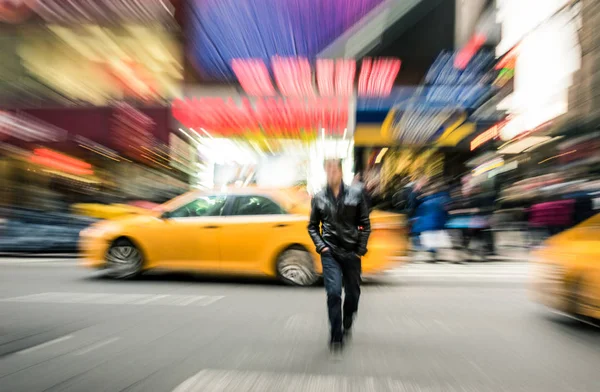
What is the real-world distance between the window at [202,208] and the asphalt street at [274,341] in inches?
44.7

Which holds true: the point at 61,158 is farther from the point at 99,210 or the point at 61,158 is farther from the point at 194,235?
the point at 194,235

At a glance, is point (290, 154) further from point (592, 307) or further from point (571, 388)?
point (571, 388)

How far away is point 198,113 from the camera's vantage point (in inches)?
767

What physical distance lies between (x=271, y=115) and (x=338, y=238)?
15924 mm

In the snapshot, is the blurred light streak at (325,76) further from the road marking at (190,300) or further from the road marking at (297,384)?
the road marking at (297,384)

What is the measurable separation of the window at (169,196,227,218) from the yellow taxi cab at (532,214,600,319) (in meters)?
4.54

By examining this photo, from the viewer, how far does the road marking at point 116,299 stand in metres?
6.19

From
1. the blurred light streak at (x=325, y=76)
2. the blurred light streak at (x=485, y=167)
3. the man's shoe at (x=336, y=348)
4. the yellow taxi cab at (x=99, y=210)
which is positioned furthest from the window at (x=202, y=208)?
the blurred light streak at (x=485, y=167)

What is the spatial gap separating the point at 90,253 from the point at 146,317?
3432 mm

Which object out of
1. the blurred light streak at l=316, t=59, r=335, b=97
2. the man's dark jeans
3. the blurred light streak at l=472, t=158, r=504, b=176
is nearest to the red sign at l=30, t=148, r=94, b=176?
the blurred light streak at l=316, t=59, r=335, b=97

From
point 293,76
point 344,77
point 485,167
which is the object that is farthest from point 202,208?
point 485,167

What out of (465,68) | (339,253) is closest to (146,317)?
(339,253)

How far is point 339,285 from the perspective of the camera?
13.4 feet

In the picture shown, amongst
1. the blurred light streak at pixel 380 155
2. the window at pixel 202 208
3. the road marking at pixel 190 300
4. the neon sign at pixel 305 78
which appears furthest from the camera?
the blurred light streak at pixel 380 155
